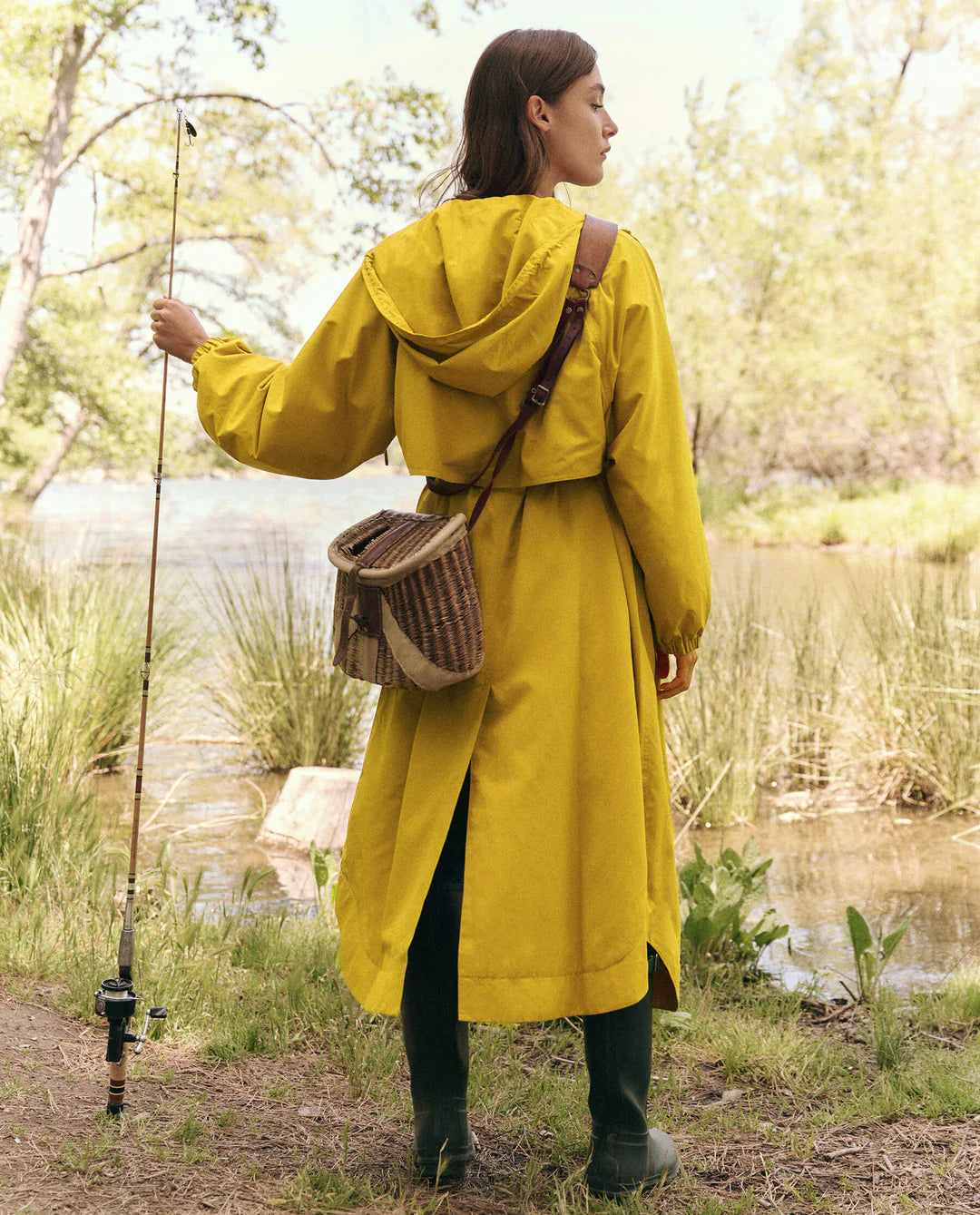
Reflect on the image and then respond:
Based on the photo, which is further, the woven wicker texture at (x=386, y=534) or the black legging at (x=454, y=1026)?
the black legging at (x=454, y=1026)

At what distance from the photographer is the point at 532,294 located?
4.94 ft

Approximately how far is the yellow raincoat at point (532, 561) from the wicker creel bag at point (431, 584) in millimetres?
25

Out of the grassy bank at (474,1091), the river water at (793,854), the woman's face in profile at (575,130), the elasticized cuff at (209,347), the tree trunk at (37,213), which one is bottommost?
the river water at (793,854)

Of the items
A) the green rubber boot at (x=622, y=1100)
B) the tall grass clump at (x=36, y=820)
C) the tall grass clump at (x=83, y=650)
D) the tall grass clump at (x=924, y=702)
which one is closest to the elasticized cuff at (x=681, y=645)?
the green rubber boot at (x=622, y=1100)

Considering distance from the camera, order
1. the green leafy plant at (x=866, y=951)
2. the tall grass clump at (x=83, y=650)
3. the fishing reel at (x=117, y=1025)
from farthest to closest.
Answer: the tall grass clump at (x=83, y=650), the green leafy plant at (x=866, y=951), the fishing reel at (x=117, y=1025)

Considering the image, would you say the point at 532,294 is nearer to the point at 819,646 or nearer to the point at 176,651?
the point at 819,646

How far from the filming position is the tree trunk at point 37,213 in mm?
7629

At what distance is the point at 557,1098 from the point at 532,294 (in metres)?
1.46

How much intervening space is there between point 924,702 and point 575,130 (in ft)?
11.6

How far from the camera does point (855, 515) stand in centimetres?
1881

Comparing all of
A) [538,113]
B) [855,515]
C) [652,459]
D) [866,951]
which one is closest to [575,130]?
[538,113]

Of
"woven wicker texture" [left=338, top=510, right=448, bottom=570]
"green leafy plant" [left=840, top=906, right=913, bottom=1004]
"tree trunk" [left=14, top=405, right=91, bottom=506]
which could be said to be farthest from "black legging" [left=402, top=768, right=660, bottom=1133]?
"tree trunk" [left=14, top=405, right=91, bottom=506]

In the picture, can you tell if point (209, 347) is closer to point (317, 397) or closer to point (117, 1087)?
point (317, 397)

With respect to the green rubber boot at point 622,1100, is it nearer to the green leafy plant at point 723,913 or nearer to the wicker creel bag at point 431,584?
the wicker creel bag at point 431,584
